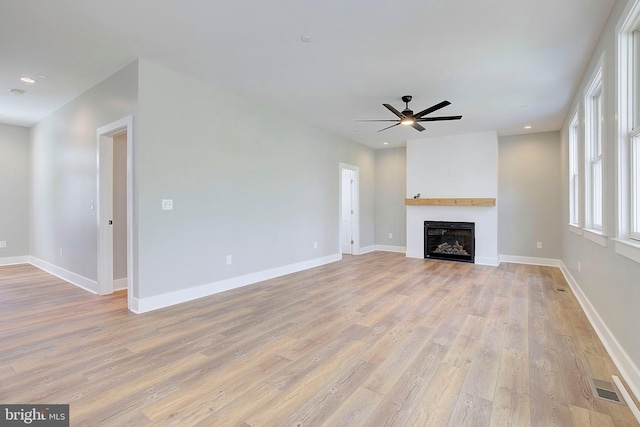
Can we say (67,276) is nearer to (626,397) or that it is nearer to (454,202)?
(626,397)

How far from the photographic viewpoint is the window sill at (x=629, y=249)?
1.87 m

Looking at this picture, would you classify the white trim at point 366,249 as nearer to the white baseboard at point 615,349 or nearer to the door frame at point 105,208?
the white baseboard at point 615,349

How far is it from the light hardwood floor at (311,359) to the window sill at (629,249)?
2.76 ft

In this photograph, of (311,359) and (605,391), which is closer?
(605,391)

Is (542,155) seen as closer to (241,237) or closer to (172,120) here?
(241,237)

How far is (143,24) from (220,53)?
710 millimetres

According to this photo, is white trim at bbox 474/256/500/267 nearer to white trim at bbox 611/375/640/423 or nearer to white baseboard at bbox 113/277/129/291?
white trim at bbox 611/375/640/423

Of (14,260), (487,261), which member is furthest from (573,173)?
(14,260)

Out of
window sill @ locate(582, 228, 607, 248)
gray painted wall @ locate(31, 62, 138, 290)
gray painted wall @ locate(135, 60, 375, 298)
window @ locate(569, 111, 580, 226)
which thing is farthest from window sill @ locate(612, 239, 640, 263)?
gray painted wall @ locate(31, 62, 138, 290)

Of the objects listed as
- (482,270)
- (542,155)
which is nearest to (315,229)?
(482,270)

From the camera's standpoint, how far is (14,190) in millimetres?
5855

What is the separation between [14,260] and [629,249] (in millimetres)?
8954

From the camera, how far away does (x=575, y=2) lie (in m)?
2.32

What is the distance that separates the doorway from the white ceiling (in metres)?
2.97
